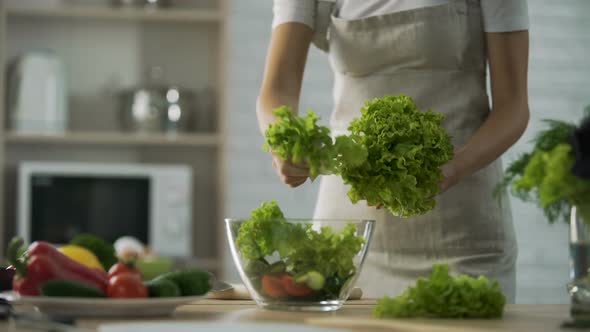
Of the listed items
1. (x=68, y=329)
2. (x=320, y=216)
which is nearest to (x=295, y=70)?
(x=320, y=216)

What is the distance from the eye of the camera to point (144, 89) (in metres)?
3.66

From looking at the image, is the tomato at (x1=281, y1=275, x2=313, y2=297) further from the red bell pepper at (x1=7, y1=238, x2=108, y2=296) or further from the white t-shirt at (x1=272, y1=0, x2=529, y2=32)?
the white t-shirt at (x1=272, y1=0, x2=529, y2=32)

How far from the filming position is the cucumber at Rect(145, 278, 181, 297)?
3.38 feet

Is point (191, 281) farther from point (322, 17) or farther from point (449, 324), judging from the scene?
point (322, 17)

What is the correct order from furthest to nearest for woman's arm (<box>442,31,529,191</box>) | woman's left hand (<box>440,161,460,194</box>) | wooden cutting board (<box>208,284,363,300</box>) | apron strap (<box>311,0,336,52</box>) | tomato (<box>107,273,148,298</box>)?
apron strap (<box>311,0,336,52</box>) < woman's arm (<box>442,31,529,191</box>) < woman's left hand (<box>440,161,460,194</box>) < wooden cutting board (<box>208,284,363,300</box>) < tomato (<box>107,273,148,298</box>)

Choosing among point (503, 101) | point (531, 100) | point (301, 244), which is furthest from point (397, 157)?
point (531, 100)

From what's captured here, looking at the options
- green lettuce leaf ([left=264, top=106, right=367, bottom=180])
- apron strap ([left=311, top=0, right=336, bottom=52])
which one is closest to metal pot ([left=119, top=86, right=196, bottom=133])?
apron strap ([left=311, top=0, right=336, bottom=52])

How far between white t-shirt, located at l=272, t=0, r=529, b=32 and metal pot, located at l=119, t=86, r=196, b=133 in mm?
1944

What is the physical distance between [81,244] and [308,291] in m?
0.38

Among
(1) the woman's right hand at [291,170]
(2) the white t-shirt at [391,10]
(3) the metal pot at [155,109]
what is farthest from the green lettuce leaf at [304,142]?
(3) the metal pot at [155,109]

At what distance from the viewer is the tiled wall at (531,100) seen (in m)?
3.78

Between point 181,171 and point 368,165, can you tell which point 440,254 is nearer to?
point 368,165

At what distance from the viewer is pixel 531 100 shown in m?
4.05

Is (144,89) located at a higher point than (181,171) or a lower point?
higher
